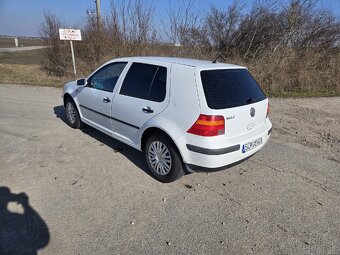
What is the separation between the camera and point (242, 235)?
2.74 metres

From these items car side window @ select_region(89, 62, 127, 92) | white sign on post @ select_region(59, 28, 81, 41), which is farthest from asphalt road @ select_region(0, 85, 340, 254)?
white sign on post @ select_region(59, 28, 81, 41)

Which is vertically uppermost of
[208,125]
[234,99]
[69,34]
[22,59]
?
[69,34]

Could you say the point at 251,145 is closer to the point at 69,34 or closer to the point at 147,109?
the point at 147,109

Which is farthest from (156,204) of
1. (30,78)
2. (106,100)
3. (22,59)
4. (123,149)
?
(22,59)

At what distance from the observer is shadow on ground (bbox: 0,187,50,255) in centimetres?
251

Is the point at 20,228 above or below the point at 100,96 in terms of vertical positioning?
below

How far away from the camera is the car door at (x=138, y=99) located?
3544 mm

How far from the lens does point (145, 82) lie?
3799 millimetres

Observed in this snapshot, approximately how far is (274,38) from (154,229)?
11.8 meters

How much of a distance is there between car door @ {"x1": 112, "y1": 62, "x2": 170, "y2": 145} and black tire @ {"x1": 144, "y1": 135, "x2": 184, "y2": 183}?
0.31m

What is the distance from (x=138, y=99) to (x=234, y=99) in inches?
53.3

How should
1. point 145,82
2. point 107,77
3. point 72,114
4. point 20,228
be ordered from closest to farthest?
point 20,228 → point 145,82 → point 107,77 → point 72,114

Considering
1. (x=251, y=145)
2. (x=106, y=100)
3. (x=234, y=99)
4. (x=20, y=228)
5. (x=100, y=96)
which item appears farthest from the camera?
(x=100, y=96)

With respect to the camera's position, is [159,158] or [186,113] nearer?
[186,113]
